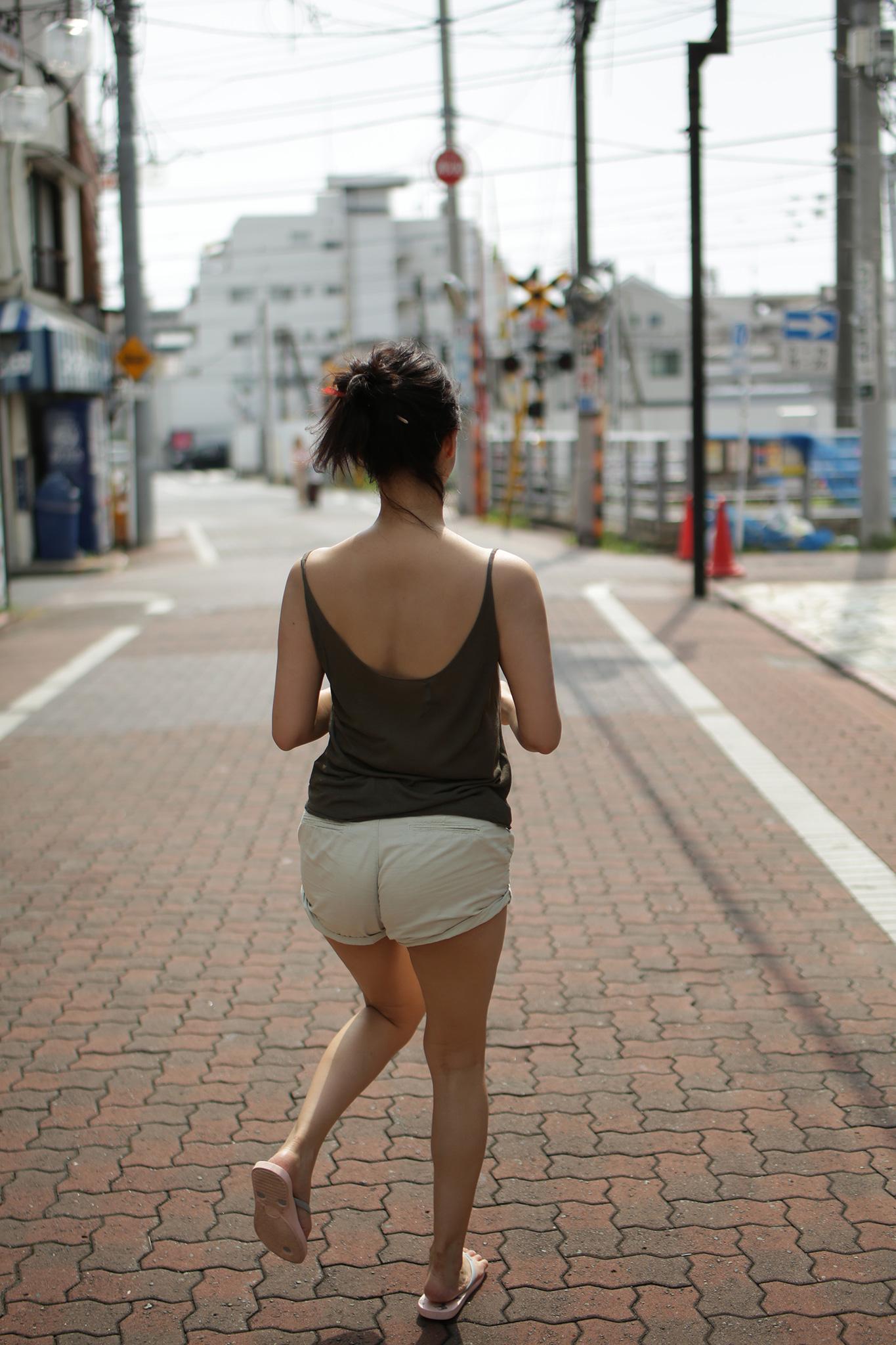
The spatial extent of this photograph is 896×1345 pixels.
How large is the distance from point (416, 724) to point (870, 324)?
18031mm

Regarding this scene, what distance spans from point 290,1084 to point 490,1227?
97 centimetres

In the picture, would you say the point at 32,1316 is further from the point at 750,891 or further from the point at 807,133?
the point at 807,133

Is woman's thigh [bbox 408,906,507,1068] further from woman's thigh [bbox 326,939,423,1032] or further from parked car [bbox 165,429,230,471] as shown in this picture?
parked car [bbox 165,429,230,471]

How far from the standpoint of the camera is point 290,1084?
419cm

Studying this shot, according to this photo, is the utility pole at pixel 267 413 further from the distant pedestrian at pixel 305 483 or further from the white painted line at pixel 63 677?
the white painted line at pixel 63 677

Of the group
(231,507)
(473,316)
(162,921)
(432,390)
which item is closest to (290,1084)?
(162,921)

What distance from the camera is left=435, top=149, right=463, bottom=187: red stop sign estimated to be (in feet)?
87.6

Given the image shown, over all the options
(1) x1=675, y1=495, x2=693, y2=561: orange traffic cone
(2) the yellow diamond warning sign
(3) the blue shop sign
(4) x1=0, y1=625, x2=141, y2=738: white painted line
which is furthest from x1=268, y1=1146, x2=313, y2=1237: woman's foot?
(2) the yellow diamond warning sign

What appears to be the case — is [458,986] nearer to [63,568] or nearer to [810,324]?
[810,324]

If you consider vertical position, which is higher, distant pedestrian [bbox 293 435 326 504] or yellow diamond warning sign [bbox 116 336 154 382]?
yellow diamond warning sign [bbox 116 336 154 382]

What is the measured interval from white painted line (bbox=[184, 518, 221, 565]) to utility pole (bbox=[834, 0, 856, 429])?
9688mm

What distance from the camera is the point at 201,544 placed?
2542 centimetres

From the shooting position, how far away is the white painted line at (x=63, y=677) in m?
10.1

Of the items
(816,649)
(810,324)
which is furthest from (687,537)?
(816,649)
